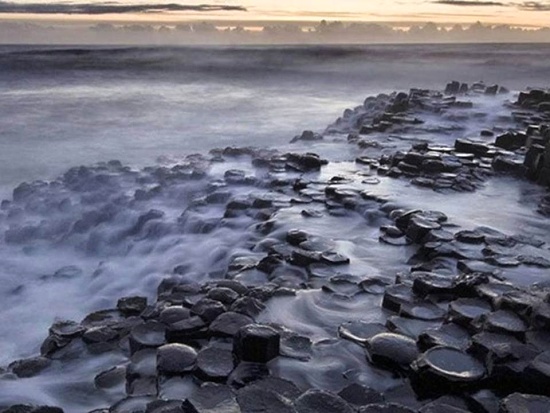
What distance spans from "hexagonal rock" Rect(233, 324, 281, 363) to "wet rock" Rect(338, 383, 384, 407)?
603mm

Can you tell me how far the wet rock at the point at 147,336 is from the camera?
4.20 metres

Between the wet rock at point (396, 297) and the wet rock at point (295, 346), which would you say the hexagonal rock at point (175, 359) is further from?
the wet rock at point (396, 297)

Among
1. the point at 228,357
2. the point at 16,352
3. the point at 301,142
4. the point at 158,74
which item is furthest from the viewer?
the point at 158,74

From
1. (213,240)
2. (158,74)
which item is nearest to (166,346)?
(213,240)

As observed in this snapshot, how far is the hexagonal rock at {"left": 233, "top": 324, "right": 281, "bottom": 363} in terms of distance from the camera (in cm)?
379

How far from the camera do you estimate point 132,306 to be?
5.29m

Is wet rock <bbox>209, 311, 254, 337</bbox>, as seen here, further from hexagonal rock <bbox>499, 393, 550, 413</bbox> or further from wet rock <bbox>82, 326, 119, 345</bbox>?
hexagonal rock <bbox>499, 393, 550, 413</bbox>

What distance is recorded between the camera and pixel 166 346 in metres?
3.96

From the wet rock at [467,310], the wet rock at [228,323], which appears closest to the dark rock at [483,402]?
the wet rock at [467,310]

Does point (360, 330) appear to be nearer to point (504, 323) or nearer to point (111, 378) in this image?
point (504, 323)

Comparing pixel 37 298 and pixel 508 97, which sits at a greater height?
pixel 508 97

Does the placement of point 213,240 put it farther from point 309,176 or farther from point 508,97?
point 508,97

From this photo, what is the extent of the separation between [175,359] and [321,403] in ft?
3.66

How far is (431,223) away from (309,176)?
3239mm
